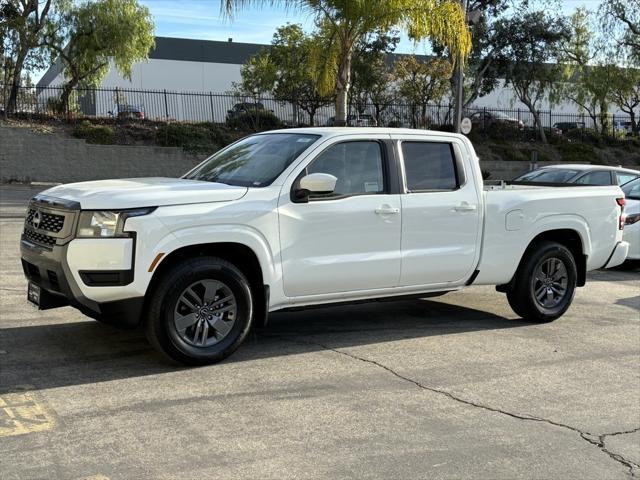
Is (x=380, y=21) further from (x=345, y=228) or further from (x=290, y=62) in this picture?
(x=290, y=62)

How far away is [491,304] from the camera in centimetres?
870

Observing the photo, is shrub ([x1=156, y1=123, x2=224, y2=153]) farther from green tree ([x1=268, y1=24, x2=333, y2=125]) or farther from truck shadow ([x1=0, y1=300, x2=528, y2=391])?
truck shadow ([x1=0, y1=300, x2=528, y2=391])

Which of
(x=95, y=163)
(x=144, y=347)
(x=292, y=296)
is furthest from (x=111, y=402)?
(x=95, y=163)

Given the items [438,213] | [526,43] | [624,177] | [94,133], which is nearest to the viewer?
[438,213]

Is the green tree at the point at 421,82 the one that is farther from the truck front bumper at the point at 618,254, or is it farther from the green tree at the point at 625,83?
the truck front bumper at the point at 618,254

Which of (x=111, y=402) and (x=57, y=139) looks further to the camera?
(x=57, y=139)

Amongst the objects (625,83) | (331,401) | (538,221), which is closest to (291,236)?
(331,401)

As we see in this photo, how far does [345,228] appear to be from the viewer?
6.26m

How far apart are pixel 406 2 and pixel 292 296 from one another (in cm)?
1432

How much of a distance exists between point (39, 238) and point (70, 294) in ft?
2.22

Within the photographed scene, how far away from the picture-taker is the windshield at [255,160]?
6219 millimetres

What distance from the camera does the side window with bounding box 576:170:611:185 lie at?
12484 millimetres

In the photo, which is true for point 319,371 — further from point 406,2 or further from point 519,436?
point 406,2

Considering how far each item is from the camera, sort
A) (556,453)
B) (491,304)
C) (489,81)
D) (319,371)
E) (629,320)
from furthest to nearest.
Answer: (489,81), (491,304), (629,320), (319,371), (556,453)
